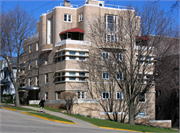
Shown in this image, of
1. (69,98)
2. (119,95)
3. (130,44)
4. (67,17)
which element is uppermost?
(67,17)

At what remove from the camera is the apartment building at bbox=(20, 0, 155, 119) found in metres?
34.3

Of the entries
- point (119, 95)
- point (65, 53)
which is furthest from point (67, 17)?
point (119, 95)

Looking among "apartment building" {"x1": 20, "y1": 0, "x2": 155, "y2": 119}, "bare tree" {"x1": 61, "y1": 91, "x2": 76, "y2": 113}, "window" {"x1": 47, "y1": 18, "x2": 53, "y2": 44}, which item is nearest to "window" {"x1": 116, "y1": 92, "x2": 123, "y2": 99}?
"apartment building" {"x1": 20, "y1": 0, "x2": 155, "y2": 119}

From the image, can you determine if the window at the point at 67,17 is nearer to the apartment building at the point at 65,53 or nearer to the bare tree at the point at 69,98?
the apartment building at the point at 65,53

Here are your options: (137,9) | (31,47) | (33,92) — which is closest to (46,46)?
(31,47)

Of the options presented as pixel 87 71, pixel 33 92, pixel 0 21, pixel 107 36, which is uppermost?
pixel 0 21

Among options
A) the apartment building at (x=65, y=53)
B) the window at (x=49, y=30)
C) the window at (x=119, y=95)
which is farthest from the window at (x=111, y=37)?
the window at (x=49, y=30)

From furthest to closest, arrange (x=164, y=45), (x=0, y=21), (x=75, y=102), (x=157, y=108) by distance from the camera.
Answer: (x=157, y=108) < (x=75, y=102) < (x=0, y=21) < (x=164, y=45)

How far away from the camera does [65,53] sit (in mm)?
34531

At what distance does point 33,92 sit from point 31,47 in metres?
7.78

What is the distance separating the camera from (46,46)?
38.3 metres

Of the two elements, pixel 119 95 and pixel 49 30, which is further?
pixel 49 30

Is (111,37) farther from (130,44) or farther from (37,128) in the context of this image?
(37,128)

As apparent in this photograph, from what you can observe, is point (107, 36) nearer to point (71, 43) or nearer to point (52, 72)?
point (71, 43)
